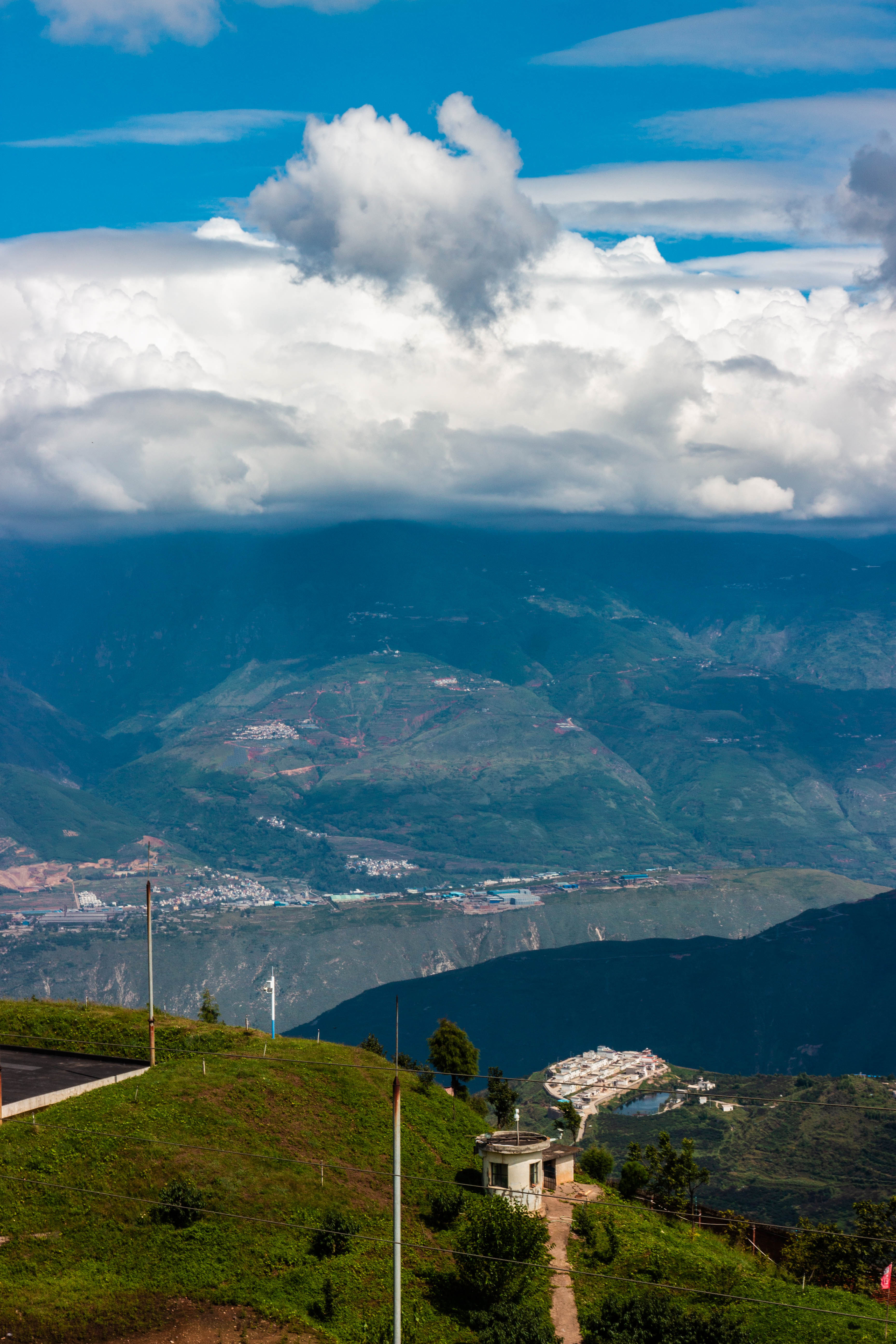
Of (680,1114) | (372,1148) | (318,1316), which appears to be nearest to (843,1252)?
(372,1148)

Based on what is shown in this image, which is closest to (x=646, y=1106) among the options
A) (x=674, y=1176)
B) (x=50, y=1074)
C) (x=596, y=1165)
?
(x=674, y=1176)

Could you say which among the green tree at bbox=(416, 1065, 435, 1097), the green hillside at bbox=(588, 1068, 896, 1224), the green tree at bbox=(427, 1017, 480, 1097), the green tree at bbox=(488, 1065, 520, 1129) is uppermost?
the green tree at bbox=(427, 1017, 480, 1097)

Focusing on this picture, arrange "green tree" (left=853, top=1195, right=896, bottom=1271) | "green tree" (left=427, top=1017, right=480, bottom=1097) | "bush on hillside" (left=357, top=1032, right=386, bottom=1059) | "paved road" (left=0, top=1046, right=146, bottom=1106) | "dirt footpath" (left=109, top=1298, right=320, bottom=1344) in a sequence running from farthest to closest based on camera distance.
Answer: "bush on hillside" (left=357, top=1032, right=386, bottom=1059), "green tree" (left=427, top=1017, right=480, bottom=1097), "green tree" (left=853, top=1195, right=896, bottom=1271), "paved road" (left=0, top=1046, right=146, bottom=1106), "dirt footpath" (left=109, top=1298, right=320, bottom=1344)

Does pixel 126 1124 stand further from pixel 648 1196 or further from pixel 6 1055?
pixel 648 1196

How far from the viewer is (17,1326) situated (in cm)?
4109

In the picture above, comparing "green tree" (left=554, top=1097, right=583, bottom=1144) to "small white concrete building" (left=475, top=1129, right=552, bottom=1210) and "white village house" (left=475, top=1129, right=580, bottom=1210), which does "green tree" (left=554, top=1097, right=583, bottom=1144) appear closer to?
"white village house" (left=475, top=1129, right=580, bottom=1210)

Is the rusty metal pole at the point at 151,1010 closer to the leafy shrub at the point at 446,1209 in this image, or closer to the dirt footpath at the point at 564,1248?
the leafy shrub at the point at 446,1209

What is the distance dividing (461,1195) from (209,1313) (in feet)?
51.7

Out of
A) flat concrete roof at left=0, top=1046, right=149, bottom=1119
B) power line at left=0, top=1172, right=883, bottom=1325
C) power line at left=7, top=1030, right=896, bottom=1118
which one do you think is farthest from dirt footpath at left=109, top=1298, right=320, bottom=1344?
power line at left=7, top=1030, right=896, bottom=1118

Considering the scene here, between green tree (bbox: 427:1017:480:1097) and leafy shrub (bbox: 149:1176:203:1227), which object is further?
Result: green tree (bbox: 427:1017:480:1097)

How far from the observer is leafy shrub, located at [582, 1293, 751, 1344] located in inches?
1811

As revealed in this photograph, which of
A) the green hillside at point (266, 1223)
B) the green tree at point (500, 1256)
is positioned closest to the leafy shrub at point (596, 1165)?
the green hillside at point (266, 1223)

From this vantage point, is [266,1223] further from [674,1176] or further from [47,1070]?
→ [674,1176]

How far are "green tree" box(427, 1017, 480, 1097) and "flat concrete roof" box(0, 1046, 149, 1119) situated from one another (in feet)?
83.9
